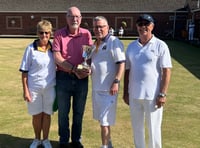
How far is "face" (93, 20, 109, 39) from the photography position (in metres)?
4.17

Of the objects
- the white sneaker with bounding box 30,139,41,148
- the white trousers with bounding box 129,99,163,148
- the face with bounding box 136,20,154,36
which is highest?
the face with bounding box 136,20,154,36

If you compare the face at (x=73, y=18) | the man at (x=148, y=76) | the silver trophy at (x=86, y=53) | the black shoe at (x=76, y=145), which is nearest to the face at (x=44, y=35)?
the face at (x=73, y=18)

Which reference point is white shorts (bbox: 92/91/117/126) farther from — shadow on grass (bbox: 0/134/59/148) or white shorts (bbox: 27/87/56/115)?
shadow on grass (bbox: 0/134/59/148)

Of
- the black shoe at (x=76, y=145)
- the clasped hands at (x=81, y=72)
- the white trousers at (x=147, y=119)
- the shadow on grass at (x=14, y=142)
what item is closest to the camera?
the white trousers at (x=147, y=119)

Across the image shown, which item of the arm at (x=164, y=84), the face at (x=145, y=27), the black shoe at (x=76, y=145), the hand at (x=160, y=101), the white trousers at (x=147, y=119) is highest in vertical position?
the face at (x=145, y=27)

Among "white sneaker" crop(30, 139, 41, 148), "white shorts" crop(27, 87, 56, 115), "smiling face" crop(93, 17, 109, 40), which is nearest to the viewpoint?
"smiling face" crop(93, 17, 109, 40)

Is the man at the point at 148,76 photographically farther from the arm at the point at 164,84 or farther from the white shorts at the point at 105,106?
the white shorts at the point at 105,106

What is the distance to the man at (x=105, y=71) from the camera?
4.21 meters

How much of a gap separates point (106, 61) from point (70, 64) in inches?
19.2

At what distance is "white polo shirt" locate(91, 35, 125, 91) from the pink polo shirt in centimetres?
25

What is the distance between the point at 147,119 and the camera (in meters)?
4.03

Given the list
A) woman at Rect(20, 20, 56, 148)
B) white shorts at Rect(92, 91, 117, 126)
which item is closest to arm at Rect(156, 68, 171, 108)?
white shorts at Rect(92, 91, 117, 126)

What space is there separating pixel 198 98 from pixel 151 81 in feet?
16.2

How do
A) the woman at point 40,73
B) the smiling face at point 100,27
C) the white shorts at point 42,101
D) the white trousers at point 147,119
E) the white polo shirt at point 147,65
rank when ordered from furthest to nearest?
the white shorts at point 42,101 → the woman at point 40,73 → the smiling face at point 100,27 → the white trousers at point 147,119 → the white polo shirt at point 147,65
